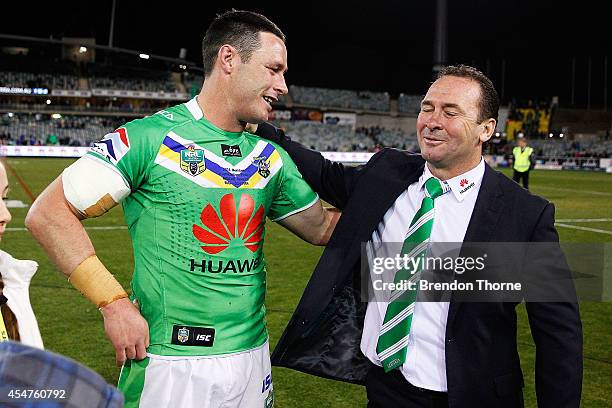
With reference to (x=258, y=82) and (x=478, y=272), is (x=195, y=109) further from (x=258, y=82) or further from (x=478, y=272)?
(x=478, y=272)

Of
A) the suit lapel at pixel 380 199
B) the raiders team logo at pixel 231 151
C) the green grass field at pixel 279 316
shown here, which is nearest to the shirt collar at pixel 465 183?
the suit lapel at pixel 380 199

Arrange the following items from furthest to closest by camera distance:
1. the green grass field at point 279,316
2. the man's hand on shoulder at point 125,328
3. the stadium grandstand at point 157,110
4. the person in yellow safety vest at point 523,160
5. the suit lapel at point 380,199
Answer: the stadium grandstand at point 157,110, the person in yellow safety vest at point 523,160, the green grass field at point 279,316, the suit lapel at point 380,199, the man's hand on shoulder at point 125,328

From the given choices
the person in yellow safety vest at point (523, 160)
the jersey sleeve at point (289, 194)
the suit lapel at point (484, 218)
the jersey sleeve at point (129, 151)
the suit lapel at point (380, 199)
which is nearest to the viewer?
the jersey sleeve at point (129, 151)

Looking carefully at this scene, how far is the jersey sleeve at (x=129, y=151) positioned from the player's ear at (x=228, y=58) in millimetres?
434

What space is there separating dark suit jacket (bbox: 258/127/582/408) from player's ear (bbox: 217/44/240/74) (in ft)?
1.62

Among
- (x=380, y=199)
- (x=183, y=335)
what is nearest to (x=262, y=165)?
(x=380, y=199)

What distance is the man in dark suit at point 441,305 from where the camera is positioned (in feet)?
8.47

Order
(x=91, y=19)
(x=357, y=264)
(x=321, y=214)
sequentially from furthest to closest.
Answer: (x=91, y=19) < (x=321, y=214) < (x=357, y=264)

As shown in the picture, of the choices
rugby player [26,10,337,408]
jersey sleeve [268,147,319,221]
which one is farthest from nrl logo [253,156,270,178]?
jersey sleeve [268,147,319,221]

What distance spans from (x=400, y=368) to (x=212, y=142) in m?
1.22

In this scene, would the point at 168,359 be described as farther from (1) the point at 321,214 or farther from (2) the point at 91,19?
(2) the point at 91,19

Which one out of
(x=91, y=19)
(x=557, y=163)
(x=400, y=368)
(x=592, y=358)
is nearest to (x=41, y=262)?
(x=592, y=358)

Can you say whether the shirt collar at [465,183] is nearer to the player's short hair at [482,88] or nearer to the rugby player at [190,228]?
the player's short hair at [482,88]

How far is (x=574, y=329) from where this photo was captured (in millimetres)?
2510
